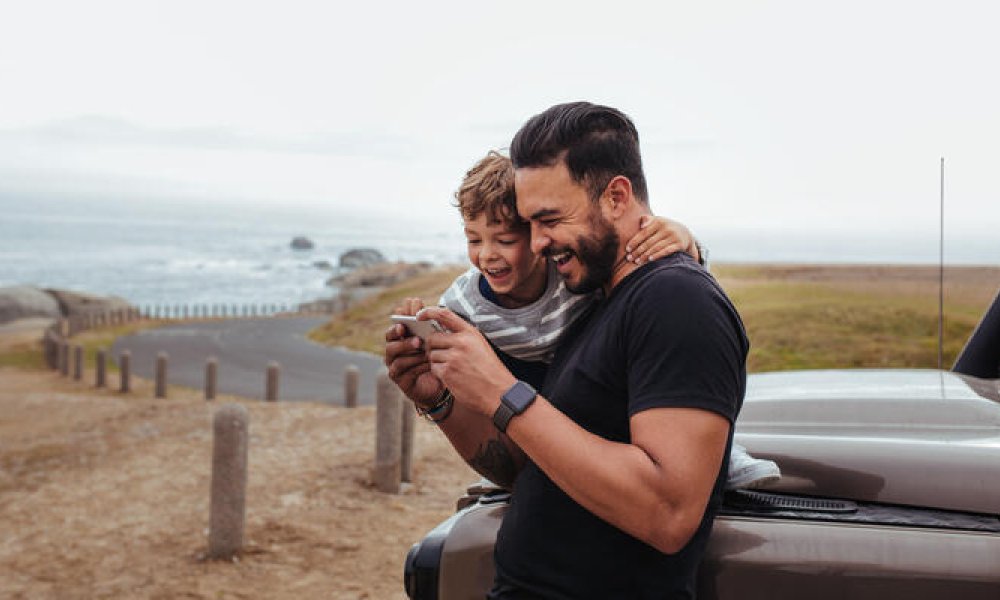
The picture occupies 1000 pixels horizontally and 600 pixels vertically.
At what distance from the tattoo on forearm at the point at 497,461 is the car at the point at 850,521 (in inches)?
2.8

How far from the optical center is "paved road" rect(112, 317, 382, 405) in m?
19.6

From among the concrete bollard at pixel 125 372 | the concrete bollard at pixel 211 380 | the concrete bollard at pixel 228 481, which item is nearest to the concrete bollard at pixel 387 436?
the concrete bollard at pixel 228 481

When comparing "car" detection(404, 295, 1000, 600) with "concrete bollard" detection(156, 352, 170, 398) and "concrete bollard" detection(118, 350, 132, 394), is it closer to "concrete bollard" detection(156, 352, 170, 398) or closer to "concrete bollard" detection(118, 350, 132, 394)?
"concrete bollard" detection(156, 352, 170, 398)

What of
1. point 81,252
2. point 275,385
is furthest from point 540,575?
point 81,252

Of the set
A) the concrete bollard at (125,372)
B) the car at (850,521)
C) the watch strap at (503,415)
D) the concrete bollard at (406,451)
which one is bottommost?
the concrete bollard at (125,372)

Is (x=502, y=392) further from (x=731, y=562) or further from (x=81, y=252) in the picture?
(x=81, y=252)

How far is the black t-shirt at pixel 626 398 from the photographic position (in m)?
1.74

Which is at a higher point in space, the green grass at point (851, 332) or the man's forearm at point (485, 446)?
the man's forearm at point (485, 446)

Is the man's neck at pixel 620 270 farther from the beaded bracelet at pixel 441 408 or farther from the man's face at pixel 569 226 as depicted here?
the beaded bracelet at pixel 441 408

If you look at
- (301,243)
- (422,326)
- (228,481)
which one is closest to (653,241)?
(422,326)

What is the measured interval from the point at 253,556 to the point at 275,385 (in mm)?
10390

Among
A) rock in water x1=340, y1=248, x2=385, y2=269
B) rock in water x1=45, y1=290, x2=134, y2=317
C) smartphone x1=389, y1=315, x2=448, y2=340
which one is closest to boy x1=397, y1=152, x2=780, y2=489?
smartphone x1=389, y1=315, x2=448, y2=340

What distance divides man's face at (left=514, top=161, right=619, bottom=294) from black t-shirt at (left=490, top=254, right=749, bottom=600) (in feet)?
0.28

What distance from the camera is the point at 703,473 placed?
1762 millimetres
